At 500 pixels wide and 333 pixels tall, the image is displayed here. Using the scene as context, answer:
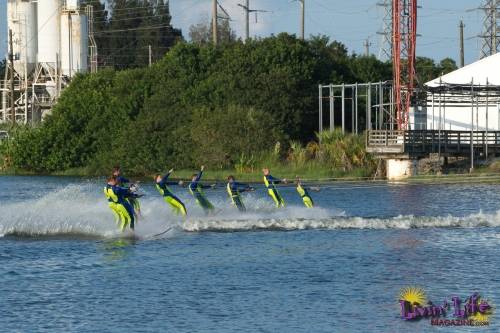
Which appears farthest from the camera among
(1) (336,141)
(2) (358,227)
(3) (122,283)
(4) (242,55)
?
(4) (242,55)

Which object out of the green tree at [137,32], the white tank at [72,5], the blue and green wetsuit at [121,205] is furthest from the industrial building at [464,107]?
the green tree at [137,32]

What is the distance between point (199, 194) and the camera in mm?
39469

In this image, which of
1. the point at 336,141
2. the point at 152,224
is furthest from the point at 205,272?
the point at 336,141

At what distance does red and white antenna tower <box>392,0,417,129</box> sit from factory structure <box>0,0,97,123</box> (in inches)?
1872

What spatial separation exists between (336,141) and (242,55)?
14573mm

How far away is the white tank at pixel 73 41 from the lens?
340ft

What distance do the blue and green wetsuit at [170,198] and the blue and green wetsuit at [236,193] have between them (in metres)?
2.36

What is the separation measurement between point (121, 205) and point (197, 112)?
38387 millimetres

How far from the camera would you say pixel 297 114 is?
71.9 metres

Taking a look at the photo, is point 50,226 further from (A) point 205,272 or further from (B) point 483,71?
(B) point 483,71

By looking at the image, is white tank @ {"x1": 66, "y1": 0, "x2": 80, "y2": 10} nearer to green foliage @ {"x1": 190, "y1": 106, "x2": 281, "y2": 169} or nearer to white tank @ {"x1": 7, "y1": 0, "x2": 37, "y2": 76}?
white tank @ {"x1": 7, "y1": 0, "x2": 37, "y2": 76}

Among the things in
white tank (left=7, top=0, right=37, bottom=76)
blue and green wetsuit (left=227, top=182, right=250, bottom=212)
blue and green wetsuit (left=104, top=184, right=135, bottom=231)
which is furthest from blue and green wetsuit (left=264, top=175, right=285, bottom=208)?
white tank (left=7, top=0, right=37, bottom=76)

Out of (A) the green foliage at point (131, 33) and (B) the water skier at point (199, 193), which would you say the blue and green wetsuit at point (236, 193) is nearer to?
(B) the water skier at point (199, 193)

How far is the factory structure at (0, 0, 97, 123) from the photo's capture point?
103625 mm
